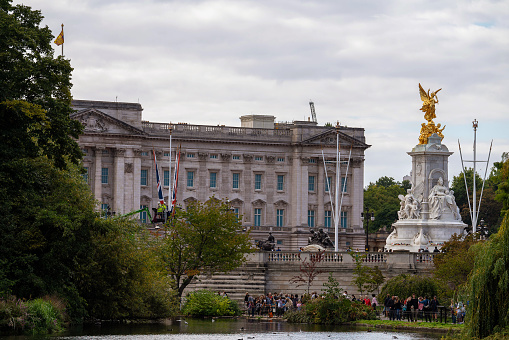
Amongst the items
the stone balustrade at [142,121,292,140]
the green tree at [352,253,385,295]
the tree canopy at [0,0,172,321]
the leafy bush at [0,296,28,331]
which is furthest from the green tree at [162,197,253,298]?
the stone balustrade at [142,121,292,140]

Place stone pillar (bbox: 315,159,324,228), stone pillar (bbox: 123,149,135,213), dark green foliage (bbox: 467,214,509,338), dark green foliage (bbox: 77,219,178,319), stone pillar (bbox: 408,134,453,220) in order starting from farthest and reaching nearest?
stone pillar (bbox: 315,159,324,228), stone pillar (bbox: 123,149,135,213), stone pillar (bbox: 408,134,453,220), dark green foliage (bbox: 77,219,178,319), dark green foliage (bbox: 467,214,509,338)

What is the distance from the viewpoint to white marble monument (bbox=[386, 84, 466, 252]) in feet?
253

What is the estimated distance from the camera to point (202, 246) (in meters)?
69.6

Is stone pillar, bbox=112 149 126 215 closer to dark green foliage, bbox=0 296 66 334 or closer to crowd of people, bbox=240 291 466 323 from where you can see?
crowd of people, bbox=240 291 466 323

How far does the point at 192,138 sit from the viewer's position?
131 m

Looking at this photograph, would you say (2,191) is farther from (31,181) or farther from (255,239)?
(255,239)

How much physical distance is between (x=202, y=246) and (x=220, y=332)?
20.3 metres

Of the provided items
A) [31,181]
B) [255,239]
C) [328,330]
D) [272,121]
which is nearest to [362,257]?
[328,330]

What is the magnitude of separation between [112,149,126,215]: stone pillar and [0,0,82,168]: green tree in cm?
7699

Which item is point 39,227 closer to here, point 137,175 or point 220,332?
point 220,332

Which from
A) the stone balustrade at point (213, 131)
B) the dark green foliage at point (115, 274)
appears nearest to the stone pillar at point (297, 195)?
the stone balustrade at point (213, 131)

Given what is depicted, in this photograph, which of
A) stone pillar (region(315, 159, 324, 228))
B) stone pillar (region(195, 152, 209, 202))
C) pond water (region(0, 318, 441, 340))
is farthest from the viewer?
stone pillar (region(315, 159, 324, 228))

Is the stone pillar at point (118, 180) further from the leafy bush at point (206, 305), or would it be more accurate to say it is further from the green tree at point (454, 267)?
the green tree at point (454, 267)

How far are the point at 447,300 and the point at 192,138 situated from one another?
71863 mm
